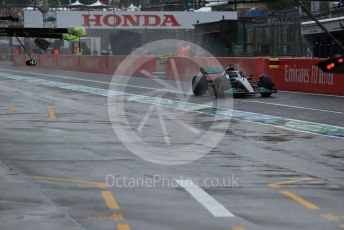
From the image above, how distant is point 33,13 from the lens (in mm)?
67625

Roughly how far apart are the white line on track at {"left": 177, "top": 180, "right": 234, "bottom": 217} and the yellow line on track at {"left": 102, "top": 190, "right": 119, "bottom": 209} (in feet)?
3.43

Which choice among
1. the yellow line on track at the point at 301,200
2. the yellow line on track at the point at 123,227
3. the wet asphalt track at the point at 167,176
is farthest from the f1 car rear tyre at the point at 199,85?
the yellow line on track at the point at 123,227

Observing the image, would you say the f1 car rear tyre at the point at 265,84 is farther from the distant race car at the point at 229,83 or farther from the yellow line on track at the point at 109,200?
the yellow line on track at the point at 109,200

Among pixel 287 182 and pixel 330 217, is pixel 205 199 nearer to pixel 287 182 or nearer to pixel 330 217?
pixel 330 217

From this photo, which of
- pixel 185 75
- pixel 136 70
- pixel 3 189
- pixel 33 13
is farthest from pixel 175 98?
pixel 33 13

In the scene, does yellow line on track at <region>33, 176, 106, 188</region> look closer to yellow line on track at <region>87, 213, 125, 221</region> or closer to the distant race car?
yellow line on track at <region>87, 213, 125, 221</region>

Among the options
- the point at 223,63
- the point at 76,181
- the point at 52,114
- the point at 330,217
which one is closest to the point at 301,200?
the point at 330,217

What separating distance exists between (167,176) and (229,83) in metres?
17.3

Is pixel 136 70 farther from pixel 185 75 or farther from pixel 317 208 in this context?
pixel 317 208

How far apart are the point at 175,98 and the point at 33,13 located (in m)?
41.8

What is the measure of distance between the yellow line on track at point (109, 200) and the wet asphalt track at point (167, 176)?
0.01 meters

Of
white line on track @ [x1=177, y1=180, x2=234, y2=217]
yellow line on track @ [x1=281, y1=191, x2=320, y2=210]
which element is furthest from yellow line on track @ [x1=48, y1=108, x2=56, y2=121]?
yellow line on track @ [x1=281, y1=191, x2=320, y2=210]

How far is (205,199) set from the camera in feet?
29.0

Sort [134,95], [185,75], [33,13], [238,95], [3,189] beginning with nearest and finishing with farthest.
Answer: [3,189], [238,95], [134,95], [185,75], [33,13]
